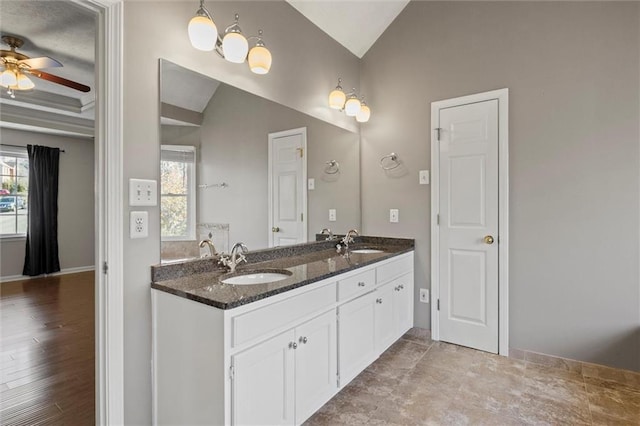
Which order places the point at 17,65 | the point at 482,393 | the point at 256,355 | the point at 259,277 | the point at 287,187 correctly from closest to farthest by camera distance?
the point at 256,355 → the point at 259,277 → the point at 482,393 → the point at 287,187 → the point at 17,65

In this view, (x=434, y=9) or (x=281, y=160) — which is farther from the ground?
(x=434, y=9)

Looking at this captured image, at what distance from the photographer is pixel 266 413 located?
4.72ft

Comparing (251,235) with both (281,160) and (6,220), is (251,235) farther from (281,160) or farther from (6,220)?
(6,220)

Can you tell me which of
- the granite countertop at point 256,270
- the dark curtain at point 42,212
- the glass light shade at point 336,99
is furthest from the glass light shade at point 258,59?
the dark curtain at point 42,212

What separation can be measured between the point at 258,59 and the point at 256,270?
1.25 m

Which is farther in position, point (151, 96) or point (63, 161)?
point (63, 161)

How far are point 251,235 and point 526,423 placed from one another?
1.88m

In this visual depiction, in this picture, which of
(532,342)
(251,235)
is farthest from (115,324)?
(532,342)

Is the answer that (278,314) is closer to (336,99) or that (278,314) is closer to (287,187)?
(287,187)

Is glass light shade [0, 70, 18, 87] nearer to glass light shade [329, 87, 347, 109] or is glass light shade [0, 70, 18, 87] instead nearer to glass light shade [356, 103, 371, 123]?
glass light shade [329, 87, 347, 109]

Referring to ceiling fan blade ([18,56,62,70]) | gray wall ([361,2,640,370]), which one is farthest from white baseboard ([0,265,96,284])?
gray wall ([361,2,640,370])

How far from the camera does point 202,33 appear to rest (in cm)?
165

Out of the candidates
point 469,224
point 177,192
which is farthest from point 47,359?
point 469,224

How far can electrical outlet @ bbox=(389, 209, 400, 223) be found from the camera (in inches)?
120
